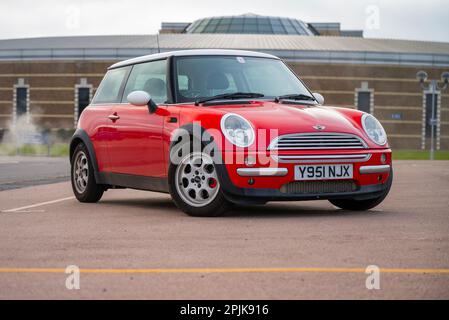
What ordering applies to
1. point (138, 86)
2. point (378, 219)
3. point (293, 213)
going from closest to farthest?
1. point (378, 219)
2. point (293, 213)
3. point (138, 86)

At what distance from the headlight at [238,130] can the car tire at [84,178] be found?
9.11 feet

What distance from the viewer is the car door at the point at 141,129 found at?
9.70 metres

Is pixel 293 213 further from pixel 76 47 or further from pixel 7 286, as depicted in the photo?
pixel 76 47

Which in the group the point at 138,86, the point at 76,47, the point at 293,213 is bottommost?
the point at 293,213

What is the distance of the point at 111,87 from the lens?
1134 centimetres

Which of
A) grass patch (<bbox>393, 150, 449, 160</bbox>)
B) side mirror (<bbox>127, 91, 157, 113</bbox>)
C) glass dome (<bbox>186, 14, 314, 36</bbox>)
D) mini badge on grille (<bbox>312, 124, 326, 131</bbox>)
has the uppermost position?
glass dome (<bbox>186, 14, 314, 36</bbox>)

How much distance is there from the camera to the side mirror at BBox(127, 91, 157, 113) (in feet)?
32.2

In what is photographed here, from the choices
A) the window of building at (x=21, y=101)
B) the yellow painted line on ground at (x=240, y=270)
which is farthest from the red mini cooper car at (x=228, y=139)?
the window of building at (x=21, y=101)

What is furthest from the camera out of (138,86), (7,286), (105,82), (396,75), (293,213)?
(396,75)

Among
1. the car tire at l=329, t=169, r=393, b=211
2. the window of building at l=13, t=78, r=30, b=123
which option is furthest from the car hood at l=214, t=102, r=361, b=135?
the window of building at l=13, t=78, r=30, b=123

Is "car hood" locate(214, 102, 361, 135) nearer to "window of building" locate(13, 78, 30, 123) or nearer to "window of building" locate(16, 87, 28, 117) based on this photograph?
"window of building" locate(13, 78, 30, 123)
